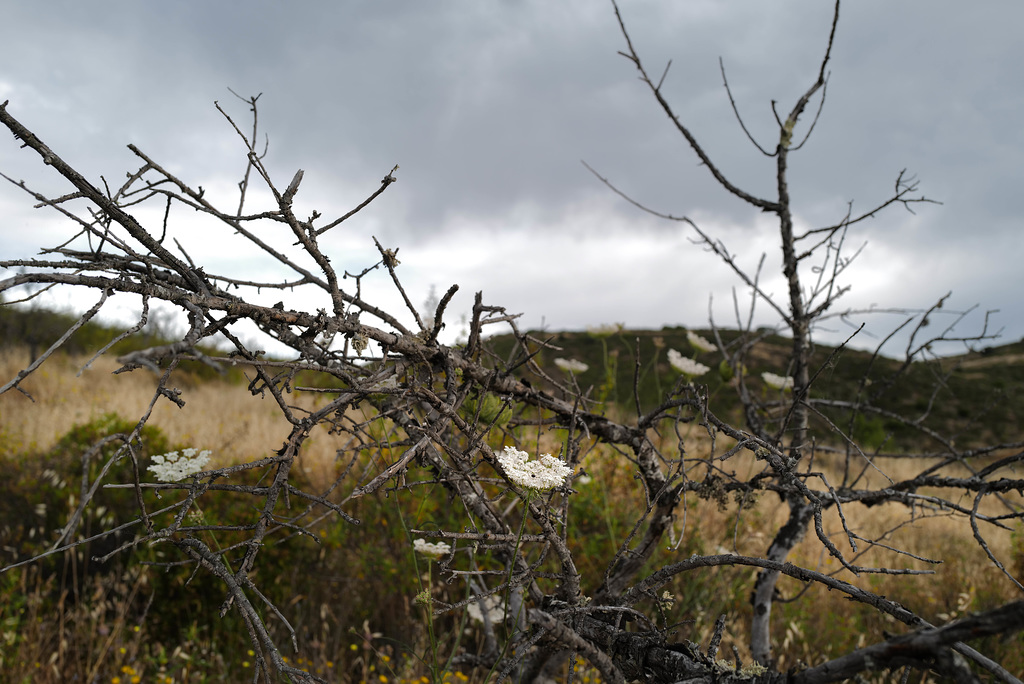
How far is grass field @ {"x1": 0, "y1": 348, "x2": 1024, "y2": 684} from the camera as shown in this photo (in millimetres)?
3383

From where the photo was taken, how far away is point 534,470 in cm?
122

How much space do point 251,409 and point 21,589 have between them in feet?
17.9

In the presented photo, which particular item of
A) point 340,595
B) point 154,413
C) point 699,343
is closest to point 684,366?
point 699,343

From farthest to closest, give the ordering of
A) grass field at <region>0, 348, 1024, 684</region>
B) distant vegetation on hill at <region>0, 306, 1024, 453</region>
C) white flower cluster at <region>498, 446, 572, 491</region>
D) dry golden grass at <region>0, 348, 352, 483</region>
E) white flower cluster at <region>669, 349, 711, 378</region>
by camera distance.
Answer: distant vegetation on hill at <region>0, 306, 1024, 453</region> < dry golden grass at <region>0, 348, 352, 483</region> < grass field at <region>0, 348, 1024, 684</region> < white flower cluster at <region>669, 349, 711, 378</region> < white flower cluster at <region>498, 446, 572, 491</region>

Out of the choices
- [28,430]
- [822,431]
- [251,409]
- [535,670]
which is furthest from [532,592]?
[822,431]

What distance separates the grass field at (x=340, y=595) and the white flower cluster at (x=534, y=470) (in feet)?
5.23

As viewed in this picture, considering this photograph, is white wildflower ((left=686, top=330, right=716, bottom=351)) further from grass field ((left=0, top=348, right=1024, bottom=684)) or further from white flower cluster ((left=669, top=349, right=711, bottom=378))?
grass field ((left=0, top=348, right=1024, bottom=684))

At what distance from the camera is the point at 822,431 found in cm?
1702

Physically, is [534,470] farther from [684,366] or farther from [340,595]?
[340,595]

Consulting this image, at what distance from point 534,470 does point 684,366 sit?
1.51m

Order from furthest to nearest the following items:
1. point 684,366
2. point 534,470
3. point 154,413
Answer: point 154,413, point 684,366, point 534,470

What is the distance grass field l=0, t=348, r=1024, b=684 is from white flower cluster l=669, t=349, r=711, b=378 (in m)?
0.62

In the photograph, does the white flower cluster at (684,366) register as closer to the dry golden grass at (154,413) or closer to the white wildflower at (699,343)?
the white wildflower at (699,343)

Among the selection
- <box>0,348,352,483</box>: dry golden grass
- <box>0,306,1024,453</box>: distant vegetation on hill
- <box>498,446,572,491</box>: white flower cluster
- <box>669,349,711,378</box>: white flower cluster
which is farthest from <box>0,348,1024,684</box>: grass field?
<box>0,306,1024,453</box>: distant vegetation on hill
